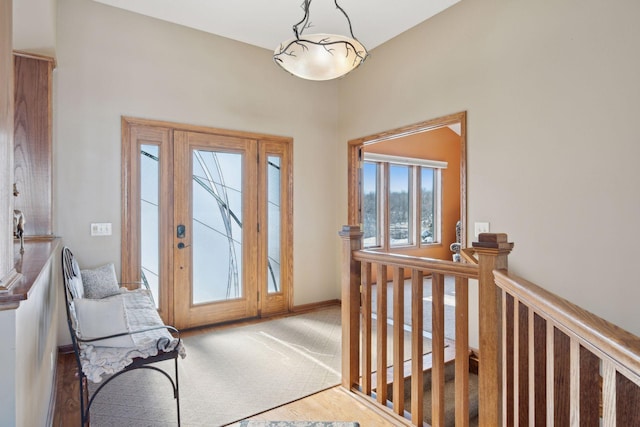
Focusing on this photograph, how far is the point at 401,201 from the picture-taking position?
6.68m

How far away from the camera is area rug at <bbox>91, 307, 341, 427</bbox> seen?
2193mm

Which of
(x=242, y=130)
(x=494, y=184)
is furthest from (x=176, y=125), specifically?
(x=494, y=184)

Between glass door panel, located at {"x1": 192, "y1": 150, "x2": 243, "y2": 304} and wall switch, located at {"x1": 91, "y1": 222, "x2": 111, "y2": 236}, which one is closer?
wall switch, located at {"x1": 91, "y1": 222, "x2": 111, "y2": 236}

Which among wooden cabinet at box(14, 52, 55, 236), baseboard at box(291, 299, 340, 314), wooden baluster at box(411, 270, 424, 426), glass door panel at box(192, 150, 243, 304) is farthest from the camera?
baseboard at box(291, 299, 340, 314)

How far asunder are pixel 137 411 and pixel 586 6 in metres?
3.95

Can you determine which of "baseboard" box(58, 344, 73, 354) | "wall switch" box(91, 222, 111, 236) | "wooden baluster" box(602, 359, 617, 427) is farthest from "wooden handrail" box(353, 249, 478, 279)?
"baseboard" box(58, 344, 73, 354)

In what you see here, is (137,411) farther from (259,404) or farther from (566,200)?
(566,200)

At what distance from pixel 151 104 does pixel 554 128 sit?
11.5ft

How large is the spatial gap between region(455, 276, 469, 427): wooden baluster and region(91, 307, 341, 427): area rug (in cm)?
108

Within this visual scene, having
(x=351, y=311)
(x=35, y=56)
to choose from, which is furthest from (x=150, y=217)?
(x=351, y=311)

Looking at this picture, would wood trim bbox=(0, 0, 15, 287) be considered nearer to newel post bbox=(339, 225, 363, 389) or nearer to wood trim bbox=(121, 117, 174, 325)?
newel post bbox=(339, 225, 363, 389)

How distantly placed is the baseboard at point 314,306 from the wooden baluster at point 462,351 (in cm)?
280

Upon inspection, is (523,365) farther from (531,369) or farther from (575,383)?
(575,383)

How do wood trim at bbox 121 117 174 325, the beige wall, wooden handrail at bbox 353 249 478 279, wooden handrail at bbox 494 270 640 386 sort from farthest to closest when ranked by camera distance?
wood trim at bbox 121 117 174 325 < the beige wall < wooden handrail at bbox 353 249 478 279 < wooden handrail at bbox 494 270 640 386
